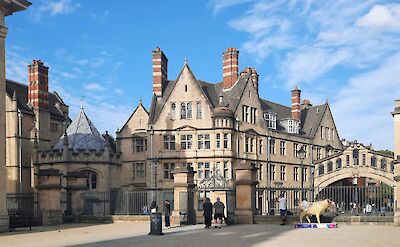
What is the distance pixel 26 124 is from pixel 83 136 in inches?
221

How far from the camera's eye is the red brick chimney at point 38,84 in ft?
167

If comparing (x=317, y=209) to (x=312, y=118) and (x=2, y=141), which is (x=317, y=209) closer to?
(x=2, y=141)

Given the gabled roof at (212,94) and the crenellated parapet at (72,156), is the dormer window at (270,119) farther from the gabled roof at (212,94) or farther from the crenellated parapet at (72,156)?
the crenellated parapet at (72,156)

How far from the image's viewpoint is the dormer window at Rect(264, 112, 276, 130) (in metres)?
56.6

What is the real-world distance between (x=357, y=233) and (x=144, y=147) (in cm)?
3477

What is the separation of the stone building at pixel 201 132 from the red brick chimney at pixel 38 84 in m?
8.45

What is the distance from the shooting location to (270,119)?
5706 centimetres

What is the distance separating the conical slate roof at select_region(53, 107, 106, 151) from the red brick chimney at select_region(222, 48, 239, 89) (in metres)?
13.8

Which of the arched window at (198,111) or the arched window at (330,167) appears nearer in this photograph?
the arched window at (198,111)

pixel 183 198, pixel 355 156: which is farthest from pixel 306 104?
pixel 183 198

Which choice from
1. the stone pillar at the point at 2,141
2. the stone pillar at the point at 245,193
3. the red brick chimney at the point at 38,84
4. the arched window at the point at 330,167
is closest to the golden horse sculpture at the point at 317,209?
the stone pillar at the point at 245,193

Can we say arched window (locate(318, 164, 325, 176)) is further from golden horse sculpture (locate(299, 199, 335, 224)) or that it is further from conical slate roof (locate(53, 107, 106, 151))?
golden horse sculpture (locate(299, 199, 335, 224))

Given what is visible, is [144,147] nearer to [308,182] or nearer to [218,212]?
[308,182]

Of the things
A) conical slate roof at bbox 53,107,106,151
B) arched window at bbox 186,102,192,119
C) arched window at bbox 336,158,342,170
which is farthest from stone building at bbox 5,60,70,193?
arched window at bbox 336,158,342,170
